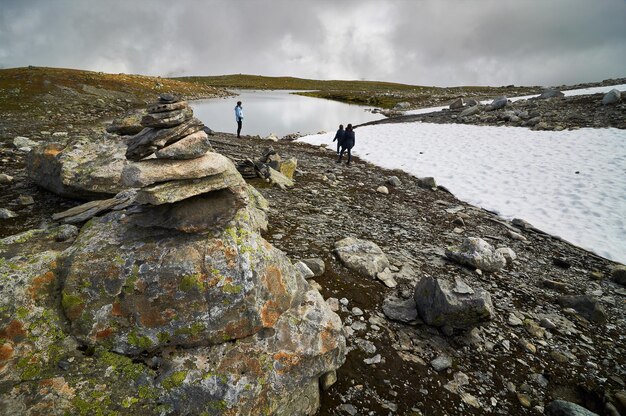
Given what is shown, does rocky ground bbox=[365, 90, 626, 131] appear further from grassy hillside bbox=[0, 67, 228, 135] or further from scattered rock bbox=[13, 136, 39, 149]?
grassy hillside bbox=[0, 67, 228, 135]

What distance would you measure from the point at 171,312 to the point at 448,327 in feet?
18.4

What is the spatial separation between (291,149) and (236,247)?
22043 millimetres

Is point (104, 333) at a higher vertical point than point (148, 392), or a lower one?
higher

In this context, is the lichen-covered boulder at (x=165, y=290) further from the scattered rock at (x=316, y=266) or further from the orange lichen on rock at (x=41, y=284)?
the scattered rock at (x=316, y=266)

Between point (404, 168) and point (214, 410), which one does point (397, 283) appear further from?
point (404, 168)

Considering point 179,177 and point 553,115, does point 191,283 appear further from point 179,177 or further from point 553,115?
point 553,115

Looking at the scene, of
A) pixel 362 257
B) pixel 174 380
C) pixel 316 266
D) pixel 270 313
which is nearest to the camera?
pixel 174 380

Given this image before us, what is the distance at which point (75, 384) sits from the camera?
390 centimetres

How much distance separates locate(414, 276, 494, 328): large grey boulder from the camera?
21.6ft

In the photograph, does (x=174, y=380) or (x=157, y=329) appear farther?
(x=157, y=329)

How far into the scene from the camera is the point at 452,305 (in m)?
6.59

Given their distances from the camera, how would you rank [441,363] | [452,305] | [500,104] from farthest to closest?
[500,104], [452,305], [441,363]

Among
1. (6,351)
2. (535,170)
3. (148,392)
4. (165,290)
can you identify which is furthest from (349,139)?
(6,351)

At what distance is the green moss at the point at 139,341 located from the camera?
4430 millimetres
